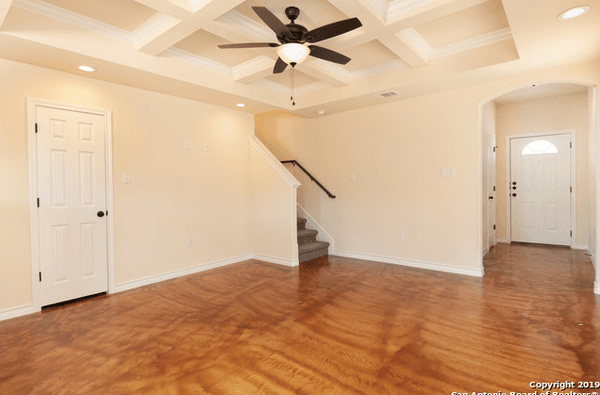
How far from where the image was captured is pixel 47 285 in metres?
3.29

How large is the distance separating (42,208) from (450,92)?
500 centimetres

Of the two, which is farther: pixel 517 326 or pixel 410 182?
pixel 410 182

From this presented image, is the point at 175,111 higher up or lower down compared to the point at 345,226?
higher up

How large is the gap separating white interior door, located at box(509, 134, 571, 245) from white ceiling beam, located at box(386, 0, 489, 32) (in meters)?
4.54

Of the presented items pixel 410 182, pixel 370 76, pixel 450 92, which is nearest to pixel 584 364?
pixel 410 182

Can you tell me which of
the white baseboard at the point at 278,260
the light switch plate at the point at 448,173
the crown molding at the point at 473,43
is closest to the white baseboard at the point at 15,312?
the white baseboard at the point at 278,260

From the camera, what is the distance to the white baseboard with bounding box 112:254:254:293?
3.87m

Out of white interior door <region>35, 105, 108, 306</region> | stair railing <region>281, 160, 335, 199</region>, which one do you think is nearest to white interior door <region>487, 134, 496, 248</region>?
stair railing <region>281, 160, 335, 199</region>

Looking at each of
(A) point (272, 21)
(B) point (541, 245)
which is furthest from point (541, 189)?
(A) point (272, 21)

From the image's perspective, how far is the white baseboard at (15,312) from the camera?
9.90 ft

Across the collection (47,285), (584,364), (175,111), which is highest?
(175,111)

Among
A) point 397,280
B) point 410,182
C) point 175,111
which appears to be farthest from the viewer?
point 410,182

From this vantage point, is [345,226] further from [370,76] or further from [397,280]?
[370,76]

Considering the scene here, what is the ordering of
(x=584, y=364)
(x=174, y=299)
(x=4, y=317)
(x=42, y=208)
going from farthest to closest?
(x=174, y=299) → (x=42, y=208) → (x=4, y=317) → (x=584, y=364)
